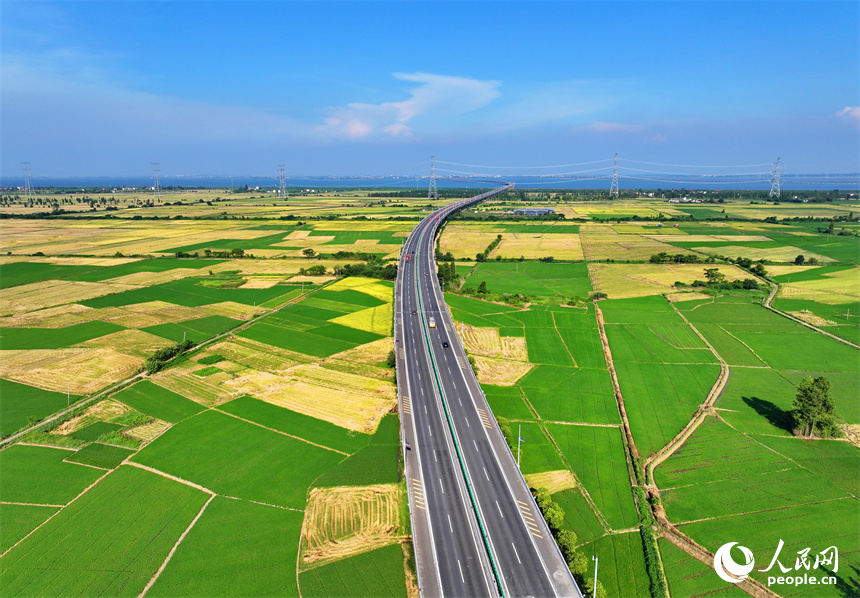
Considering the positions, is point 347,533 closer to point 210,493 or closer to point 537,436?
point 210,493

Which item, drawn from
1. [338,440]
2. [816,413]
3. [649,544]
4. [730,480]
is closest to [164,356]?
[338,440]

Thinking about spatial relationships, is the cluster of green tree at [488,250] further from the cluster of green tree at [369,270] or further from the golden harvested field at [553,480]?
the golden harvested field at [553,480]

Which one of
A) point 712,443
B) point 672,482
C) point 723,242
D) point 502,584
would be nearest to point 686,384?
point 712,443

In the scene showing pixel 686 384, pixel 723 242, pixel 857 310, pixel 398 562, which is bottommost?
pixel 398 562

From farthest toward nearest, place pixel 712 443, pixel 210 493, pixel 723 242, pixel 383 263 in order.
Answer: pixel 723 242
pixel 383 263
pixel 712 443
pixel 210 493

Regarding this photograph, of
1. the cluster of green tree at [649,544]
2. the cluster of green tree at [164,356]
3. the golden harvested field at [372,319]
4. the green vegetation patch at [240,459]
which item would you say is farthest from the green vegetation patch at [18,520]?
the golden harvested field at [372,319]

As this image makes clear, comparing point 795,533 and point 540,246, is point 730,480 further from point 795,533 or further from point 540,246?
point 540,246

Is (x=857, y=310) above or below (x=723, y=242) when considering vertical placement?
below
